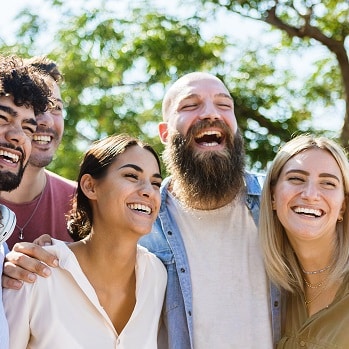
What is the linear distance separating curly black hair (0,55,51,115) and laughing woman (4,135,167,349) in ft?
1.31

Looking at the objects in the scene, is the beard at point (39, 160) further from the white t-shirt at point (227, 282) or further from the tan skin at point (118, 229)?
the white t-shirt at point (227, 282)

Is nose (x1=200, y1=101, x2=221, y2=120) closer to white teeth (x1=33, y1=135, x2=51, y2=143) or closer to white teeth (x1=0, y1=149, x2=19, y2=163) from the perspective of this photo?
white teeth (x1=33, y1=135, x2=51, y2=143)

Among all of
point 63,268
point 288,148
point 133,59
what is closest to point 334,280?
point 288,148

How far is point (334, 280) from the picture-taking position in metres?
4.23

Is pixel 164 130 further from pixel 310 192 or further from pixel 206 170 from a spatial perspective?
pixel 310 192

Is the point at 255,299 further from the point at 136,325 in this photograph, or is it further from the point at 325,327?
the point at 136,325

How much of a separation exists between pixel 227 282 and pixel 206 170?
2.57 feet

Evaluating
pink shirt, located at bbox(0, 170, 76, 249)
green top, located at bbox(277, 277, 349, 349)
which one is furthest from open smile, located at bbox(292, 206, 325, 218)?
pink shirt, located at bbox(0, 170, 76, 249)

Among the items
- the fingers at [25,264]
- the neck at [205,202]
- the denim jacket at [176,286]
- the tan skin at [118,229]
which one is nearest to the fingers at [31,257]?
the fingers at [25,264]

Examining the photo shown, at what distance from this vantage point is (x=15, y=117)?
3.95 metres

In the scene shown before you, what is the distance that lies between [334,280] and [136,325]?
113cm

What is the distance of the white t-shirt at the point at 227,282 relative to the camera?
14.2ft

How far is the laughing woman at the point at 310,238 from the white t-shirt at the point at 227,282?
13cm

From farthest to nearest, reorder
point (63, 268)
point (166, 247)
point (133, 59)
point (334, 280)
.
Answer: point (133, 59) → point (166, 247) → point (334, 280) → point (63, 268)
